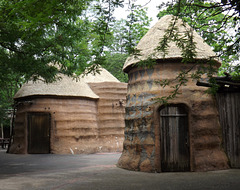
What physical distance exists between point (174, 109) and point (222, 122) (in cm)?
189

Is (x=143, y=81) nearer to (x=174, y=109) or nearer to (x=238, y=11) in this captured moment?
(x=174, y=109)

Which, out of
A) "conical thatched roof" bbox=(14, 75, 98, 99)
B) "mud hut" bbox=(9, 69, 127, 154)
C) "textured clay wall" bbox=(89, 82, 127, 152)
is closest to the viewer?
"mud hut" bbox=(9, 69, 127, 154)

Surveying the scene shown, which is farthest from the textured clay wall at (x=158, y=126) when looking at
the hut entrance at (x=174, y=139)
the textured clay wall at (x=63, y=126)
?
the textured clay wall at (x=63, y=126)

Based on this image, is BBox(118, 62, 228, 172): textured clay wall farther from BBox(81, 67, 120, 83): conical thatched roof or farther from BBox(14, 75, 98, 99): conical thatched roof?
BBox(81, 67, 120, 83): conical thatched roof

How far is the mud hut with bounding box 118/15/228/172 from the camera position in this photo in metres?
10.6

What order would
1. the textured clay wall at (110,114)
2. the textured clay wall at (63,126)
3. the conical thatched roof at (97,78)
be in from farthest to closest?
the conical thatched roof at (97,78), the textured clay wall at (110,114), the textured clay wall at (63,126)

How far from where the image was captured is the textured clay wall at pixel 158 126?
10523 mm

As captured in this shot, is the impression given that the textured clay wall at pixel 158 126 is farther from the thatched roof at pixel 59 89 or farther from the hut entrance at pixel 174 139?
the thatched roof at pixel 59 89

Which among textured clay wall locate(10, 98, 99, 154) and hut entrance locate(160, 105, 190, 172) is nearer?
hut entrance locate(160, 105, 190, 172)

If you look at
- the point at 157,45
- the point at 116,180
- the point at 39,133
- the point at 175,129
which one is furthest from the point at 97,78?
the point at 116,180

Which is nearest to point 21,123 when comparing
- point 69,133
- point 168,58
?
point 69,133

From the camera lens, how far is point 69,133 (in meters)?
19.0

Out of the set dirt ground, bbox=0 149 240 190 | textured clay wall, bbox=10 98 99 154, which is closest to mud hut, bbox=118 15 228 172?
dirt ground, bbox=0 149 240 190

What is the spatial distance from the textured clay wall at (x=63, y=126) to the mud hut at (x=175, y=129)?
27.1 feet
